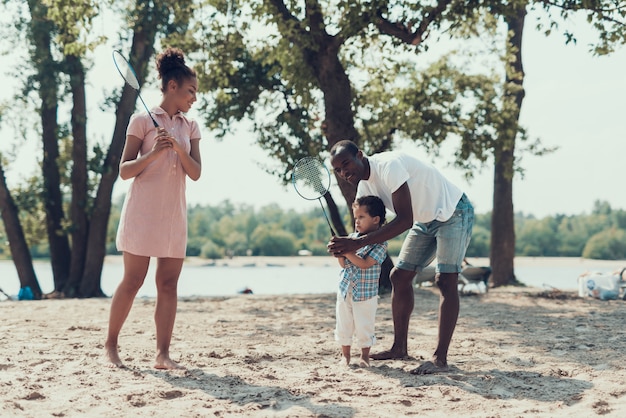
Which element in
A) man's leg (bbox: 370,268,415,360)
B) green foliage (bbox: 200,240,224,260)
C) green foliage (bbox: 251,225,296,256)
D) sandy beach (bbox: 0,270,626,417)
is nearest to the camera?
sandy beach (bbox: 0,270,626,417)

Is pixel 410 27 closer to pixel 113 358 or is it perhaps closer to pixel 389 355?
pixel 389 355

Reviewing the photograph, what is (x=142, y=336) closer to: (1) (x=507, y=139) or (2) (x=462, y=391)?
(2) (x=462, y=391)

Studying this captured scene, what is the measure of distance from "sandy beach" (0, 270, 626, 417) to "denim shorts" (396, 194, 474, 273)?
0.72m

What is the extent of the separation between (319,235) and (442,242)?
178 ft

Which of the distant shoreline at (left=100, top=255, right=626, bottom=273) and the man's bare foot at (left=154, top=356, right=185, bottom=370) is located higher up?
the distant shoreline at (left=100, top=255, right=626, bottom=273)

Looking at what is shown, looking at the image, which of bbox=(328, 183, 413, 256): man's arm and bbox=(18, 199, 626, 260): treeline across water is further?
bbox=(18, 199, 626, 260): treeline across water

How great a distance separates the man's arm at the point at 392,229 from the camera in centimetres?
481

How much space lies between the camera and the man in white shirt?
4828 millimetres

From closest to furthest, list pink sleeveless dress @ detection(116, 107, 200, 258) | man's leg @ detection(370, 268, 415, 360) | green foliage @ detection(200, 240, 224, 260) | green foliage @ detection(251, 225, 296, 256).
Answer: pink sleeveless dress @ detection(116, 107, 200, 258) < man's leg @ detection(370, 268, 415, 360) < green foliage @ detection(251, 225, 296, 256) < green foliage @ detection(200, 240, 224, 260)

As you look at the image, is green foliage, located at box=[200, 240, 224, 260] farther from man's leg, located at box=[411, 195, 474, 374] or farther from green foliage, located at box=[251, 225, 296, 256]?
man's leg, located at box=[411, 195, 474, 374]

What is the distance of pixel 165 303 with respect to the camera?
5.06m

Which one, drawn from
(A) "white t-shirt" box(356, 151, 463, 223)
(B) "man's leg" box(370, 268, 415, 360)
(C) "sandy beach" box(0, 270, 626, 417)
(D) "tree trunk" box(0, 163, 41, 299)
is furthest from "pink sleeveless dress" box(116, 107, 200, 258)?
(D) "tree trunk" box(0, 163, 41, 299)

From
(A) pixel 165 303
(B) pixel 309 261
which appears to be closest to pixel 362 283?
(A) pixel 165 303

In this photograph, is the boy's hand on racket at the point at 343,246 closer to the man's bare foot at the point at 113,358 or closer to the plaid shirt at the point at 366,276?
the plaid shirt at the point at 366,276
